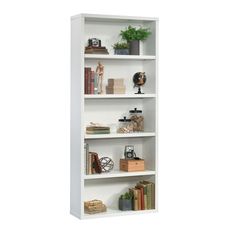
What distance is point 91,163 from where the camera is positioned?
699cm

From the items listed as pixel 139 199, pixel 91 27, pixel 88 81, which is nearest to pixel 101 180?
pixel 139 199

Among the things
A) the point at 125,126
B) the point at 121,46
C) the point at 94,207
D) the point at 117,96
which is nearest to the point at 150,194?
the point at 94,207

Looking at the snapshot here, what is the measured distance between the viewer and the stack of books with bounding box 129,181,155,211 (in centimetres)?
718

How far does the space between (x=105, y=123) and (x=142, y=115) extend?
1.41 ft

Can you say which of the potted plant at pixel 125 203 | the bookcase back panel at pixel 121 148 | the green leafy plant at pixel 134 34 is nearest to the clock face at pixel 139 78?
the green leafy plant at pixel 134 34

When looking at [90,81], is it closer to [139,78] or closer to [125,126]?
[139,78]

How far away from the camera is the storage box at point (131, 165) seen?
7125 millimetres

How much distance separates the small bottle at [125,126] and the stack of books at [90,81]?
19.5 inches

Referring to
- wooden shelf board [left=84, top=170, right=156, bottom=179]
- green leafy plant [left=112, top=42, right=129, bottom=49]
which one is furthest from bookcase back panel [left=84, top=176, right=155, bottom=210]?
green leafy plant [left=112, top=42, right=129, bottom=49]
